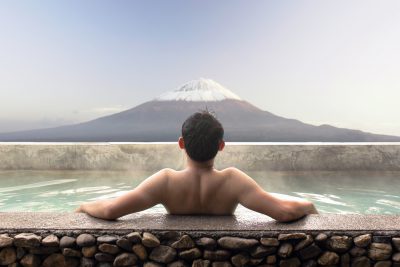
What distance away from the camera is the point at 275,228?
187cm

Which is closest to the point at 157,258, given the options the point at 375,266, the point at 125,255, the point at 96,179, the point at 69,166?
the point at 125,255

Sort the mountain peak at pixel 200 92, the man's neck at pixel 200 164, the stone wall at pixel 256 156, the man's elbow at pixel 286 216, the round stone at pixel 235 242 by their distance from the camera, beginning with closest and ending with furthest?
1. the round stone at pixel 235 242
2. the man's elbow at pixel 286 216
3. the man's neck at pixel 200 164
4. the stone wall at pixel 256 156
5. the mountain peak at pixel 200 92

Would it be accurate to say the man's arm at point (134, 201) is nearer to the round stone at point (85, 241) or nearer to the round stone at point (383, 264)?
the round stone at point (85, 241)

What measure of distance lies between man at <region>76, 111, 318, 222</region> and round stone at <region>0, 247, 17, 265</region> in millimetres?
394

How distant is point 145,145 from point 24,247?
3885mm

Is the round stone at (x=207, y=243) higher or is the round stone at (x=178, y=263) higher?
the round stone at (x=207, y=243)

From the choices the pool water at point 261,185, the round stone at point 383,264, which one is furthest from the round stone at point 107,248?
the pool water at point 261,185

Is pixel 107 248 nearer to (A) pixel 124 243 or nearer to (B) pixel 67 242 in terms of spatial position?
(A) pixel 124 243

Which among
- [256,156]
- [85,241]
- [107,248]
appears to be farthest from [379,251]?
[256,156]

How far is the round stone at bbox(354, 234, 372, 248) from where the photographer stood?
1836mm

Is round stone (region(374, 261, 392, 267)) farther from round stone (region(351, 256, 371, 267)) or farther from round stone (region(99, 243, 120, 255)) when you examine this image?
round stone (region(99, 243, 120, 255))

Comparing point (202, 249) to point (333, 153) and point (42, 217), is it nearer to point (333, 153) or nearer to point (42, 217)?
point (42, 217)

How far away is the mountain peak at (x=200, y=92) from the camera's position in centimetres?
2011

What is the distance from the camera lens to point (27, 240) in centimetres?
185
